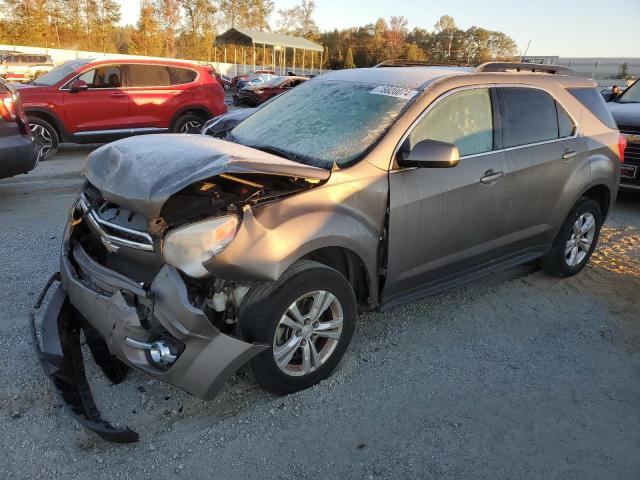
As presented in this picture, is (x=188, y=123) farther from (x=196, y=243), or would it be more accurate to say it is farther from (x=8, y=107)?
(x=196, y=243)

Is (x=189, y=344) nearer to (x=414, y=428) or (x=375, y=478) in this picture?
(x=375, y=478)

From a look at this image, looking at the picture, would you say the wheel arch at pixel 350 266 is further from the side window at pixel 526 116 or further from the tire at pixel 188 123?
the tire at pixel 188 123

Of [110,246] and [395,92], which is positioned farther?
[395,92]

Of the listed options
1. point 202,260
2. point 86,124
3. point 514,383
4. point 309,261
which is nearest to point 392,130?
point 309,261

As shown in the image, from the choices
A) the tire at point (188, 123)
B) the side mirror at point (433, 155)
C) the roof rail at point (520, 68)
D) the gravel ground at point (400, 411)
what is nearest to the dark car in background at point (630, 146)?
the roof rail at point (520, 68)

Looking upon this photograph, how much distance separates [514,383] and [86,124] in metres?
8.93

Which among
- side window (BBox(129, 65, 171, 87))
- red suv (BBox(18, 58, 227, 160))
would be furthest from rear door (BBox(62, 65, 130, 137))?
side window (BBox(129, 65, 171, 87))

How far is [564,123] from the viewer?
4.50 metres

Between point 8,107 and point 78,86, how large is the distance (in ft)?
11.6

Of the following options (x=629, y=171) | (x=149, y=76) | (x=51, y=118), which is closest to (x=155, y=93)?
(x=149, y=76)

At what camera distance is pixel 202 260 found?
101 inches

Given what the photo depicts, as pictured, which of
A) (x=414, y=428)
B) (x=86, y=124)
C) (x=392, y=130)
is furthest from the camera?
(x=86, y=124)

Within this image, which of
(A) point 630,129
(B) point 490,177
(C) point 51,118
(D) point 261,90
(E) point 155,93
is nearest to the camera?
(B) point 490,177

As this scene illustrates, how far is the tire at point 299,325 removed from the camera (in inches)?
107
